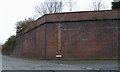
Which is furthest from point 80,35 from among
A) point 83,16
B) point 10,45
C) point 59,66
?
point 10,45

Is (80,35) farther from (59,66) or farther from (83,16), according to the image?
(59,66)

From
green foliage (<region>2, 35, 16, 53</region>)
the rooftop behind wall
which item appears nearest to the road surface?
the rooftop behind wall

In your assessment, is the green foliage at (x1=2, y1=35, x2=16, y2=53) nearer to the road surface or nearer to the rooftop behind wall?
the rooftop behind wall

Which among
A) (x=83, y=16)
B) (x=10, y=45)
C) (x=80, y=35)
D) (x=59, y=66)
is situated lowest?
(x=59, y=66)

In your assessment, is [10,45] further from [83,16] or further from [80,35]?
[83,16]

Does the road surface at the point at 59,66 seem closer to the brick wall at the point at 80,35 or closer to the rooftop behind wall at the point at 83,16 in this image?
the brick wall at the point at 80,35

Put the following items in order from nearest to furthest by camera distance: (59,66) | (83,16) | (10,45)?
(59,66), (83,16), (10,45)

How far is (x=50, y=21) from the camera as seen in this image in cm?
4419

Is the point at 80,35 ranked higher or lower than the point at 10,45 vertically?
higher

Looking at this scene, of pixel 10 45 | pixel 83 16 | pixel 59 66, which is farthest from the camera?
pixel 10 45

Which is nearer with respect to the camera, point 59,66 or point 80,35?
point 59,66

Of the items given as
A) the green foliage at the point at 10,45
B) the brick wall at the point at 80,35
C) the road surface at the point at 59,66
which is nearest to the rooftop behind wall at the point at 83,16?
the brick wall at the point at 80,35

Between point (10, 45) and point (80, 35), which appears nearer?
point (80, 35)

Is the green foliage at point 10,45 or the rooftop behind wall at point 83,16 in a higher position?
the rooftop behind wall at point 83,16
